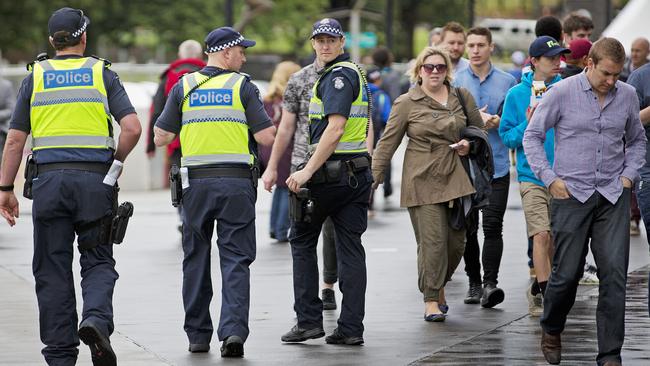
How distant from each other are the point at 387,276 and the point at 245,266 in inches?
146

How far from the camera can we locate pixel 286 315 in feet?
33.9

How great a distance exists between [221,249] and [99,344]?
1189 mm

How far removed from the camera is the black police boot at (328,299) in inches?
421

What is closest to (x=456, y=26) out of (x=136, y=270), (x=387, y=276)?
(x=387, y=276)

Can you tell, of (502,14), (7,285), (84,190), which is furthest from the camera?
(502,14)

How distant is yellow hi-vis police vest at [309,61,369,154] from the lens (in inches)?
361

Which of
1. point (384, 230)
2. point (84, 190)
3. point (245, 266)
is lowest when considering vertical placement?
point (384, 230)

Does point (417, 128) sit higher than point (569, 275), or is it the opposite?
point (417, 128)

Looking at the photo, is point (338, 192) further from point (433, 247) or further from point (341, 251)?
point (433, 247)

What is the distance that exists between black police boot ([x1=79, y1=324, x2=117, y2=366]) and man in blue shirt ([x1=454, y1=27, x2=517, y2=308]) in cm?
339

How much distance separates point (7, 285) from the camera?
1196 cm

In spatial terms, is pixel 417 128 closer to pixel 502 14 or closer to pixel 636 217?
pixel 636 217

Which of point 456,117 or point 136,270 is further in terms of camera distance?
point 136,270

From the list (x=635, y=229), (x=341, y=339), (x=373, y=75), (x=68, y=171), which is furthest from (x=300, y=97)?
(x=373, y=75)
